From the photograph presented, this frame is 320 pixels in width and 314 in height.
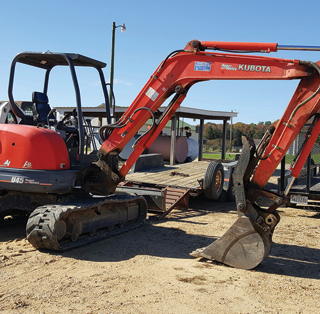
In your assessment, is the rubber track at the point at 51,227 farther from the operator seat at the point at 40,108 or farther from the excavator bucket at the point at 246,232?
the excavator bucket at the point at 246,232

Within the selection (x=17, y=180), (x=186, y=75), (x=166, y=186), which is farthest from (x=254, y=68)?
(x=166, y=186)

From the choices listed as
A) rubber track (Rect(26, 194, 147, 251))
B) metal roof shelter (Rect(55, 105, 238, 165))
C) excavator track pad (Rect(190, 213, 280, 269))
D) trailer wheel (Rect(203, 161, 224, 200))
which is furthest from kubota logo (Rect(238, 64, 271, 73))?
metal roof shelter (Rect(55, 105, 238, 165))

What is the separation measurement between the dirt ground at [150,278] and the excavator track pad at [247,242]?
0.14 m

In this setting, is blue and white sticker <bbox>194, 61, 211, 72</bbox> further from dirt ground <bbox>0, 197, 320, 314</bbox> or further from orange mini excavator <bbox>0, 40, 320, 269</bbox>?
dirt ground <bbox>0, 197, 320, 314</bbox>

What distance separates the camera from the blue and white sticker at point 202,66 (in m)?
6.02

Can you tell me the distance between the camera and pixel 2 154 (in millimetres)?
6266

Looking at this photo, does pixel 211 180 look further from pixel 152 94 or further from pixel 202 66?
pixel 202 66

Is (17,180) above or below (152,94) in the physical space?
below

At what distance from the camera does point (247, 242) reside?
544 cm

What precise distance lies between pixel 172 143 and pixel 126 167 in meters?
10.6

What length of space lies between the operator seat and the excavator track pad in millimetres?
3692

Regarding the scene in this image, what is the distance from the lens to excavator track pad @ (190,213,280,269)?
5.38m

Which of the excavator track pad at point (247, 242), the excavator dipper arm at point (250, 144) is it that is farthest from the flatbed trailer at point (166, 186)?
the excavator track pad at point (247, 242)

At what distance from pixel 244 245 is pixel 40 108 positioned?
13.5 feet
